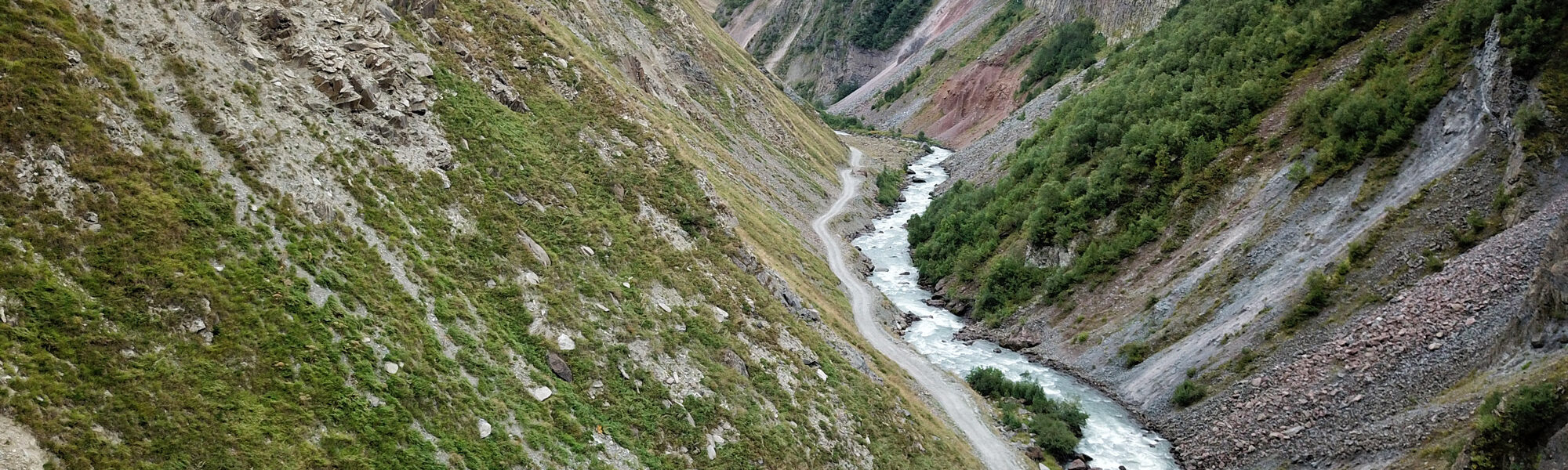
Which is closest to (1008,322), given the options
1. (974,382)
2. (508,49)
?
(974,382)

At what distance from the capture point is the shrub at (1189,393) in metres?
34.2

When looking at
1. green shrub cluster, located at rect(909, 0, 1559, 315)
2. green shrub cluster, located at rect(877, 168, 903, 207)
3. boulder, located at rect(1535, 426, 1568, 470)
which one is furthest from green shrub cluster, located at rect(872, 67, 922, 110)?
boulder, located at rect(1535, 426, 1568, 470)

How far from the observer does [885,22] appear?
6811 inches

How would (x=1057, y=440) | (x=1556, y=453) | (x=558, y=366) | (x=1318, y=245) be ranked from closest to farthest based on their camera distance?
(x=1556, y=453) < (x=558, y=366) < (x=1057, y=440) < (x=1318, y=245)

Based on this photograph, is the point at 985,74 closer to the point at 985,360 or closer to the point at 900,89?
the point at 900,89

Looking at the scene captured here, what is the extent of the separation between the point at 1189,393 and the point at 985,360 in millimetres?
11309

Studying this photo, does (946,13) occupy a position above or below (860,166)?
above

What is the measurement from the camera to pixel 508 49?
122 feet

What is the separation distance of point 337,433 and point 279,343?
2348 mm

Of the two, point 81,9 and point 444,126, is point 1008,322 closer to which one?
point 444,126

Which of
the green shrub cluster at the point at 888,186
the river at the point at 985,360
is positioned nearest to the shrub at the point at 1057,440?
the river at the point at 985,360

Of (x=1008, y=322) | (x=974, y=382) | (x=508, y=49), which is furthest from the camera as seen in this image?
(x=1008, y=322)

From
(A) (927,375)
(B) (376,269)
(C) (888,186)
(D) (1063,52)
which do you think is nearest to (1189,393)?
(A) (927,375)

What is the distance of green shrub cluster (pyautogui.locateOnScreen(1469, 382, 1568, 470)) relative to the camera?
21266 millimetres
